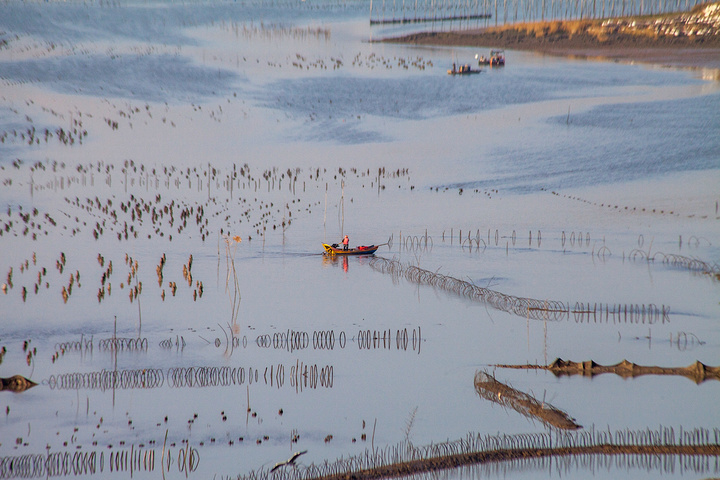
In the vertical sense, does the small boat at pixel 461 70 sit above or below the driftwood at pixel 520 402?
above

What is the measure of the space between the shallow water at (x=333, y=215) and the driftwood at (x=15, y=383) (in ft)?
0.46

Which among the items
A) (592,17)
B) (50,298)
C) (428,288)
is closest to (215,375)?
(50,298)

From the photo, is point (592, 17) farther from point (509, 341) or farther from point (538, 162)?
point (509, 341)

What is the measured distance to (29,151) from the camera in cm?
635

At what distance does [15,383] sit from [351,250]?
294cm

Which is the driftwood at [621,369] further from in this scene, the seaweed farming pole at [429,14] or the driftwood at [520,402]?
the seaweed farming pole at [429,14]

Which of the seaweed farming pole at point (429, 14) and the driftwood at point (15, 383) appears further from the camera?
the seaweed farming pole at point (429, 14)

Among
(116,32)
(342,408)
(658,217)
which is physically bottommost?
(342,408)

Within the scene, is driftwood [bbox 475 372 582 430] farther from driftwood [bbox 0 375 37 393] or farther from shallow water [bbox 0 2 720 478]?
driftwood [bbox 0 375 37 393]

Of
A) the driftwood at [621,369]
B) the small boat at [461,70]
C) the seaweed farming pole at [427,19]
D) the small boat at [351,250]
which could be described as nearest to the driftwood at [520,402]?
the driftwood at [621,369]

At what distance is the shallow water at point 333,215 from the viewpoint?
5449 millimetres

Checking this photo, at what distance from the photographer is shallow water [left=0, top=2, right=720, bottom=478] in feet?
17.9

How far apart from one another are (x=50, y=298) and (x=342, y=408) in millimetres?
2715

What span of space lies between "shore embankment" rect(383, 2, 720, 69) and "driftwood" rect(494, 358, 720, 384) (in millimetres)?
3015
